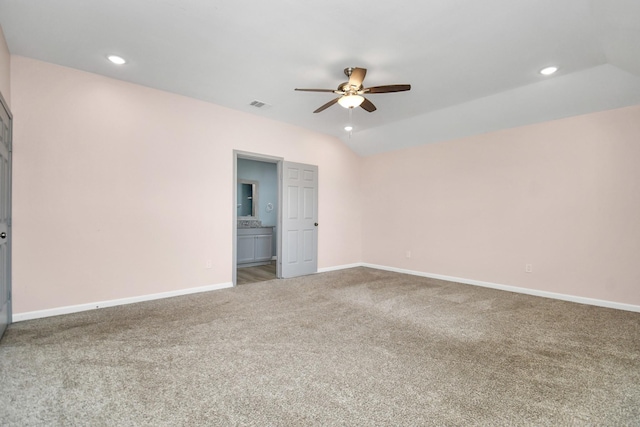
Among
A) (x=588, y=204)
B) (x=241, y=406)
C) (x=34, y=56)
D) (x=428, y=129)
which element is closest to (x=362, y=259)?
(x=428, y=129)

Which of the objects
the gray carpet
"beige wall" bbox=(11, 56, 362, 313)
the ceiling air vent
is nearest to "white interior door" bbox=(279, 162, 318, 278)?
"beige wall" bbox=(11, 56, 362, 313)

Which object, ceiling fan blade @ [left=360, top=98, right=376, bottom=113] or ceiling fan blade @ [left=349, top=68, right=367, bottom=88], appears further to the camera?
ceiling fan blade @ [left=360, top=98, right=376, bottom=113]

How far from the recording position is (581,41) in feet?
8.98

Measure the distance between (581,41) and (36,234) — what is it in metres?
5.78

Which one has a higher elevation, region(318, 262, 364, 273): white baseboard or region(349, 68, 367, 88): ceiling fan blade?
region(349, 68, 367, 88): ceiling fan blade

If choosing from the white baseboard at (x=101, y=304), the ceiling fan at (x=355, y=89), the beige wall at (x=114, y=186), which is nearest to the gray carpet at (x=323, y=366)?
the white baseboard at (x=101, y=304)

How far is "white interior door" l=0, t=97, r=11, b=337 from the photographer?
8.89 feet

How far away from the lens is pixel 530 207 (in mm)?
4355

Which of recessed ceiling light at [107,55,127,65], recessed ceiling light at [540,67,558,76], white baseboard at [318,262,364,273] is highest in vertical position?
recessed ceiling light at [107,55,127,65]

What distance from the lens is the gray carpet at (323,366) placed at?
1685 mm

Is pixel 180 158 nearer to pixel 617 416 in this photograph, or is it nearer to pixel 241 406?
pixel 241 406

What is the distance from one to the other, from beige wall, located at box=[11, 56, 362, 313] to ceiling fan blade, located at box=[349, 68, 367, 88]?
7.85 ft

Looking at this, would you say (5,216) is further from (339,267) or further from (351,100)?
(339,267)

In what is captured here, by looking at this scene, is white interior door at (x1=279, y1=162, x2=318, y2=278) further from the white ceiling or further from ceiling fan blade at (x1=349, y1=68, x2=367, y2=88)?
ceiling fan blade at (x1=349, y1=68, x2=367, y2=88)
